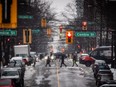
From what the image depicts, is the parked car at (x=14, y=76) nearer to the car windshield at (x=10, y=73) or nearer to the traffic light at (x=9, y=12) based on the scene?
the car windshield at (x=10, y=73)

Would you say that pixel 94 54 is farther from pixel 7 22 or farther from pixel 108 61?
pixel 7 22

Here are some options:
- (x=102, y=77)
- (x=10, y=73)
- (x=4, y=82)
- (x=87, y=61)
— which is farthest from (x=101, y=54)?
(x=4, y=82)

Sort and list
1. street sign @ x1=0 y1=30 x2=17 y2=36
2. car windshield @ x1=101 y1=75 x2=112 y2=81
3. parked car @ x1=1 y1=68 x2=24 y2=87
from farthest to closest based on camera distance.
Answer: street sign @ x1=0 y1=30 x2=17 y2=36, car windshield @ x1=101 y1=75 x2=112 y2=81, parked car @ x1=1 y1=68 x2=24 y2=87

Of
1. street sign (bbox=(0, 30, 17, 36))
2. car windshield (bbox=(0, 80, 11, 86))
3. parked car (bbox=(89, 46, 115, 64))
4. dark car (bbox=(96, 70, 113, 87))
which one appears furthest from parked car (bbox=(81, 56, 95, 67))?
car windshield (bbox=(0, 80, 11, 86))

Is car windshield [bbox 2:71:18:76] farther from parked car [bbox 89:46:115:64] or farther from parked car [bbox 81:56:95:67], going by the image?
parked car [bbox 89:46:115:64]

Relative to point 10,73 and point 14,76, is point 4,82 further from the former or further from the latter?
point 10,73

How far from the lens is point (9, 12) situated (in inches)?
879

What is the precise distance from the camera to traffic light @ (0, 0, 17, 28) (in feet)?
73.1

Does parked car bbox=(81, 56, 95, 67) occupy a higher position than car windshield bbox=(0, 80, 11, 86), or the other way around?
car windshield bbox=(0, 80, 11, 86)

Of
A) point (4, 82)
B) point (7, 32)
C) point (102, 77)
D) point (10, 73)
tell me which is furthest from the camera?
point (7, 32)

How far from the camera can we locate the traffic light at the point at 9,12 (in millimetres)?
22281

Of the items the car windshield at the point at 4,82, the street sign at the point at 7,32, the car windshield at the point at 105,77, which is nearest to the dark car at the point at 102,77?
the car windshield at the point at 105,77

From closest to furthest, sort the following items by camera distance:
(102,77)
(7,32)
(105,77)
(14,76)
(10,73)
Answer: (14,76) < (10,73) < (102,77) < (105,77) < (7,32)

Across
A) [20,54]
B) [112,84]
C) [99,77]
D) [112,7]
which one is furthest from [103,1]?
[112,84]
